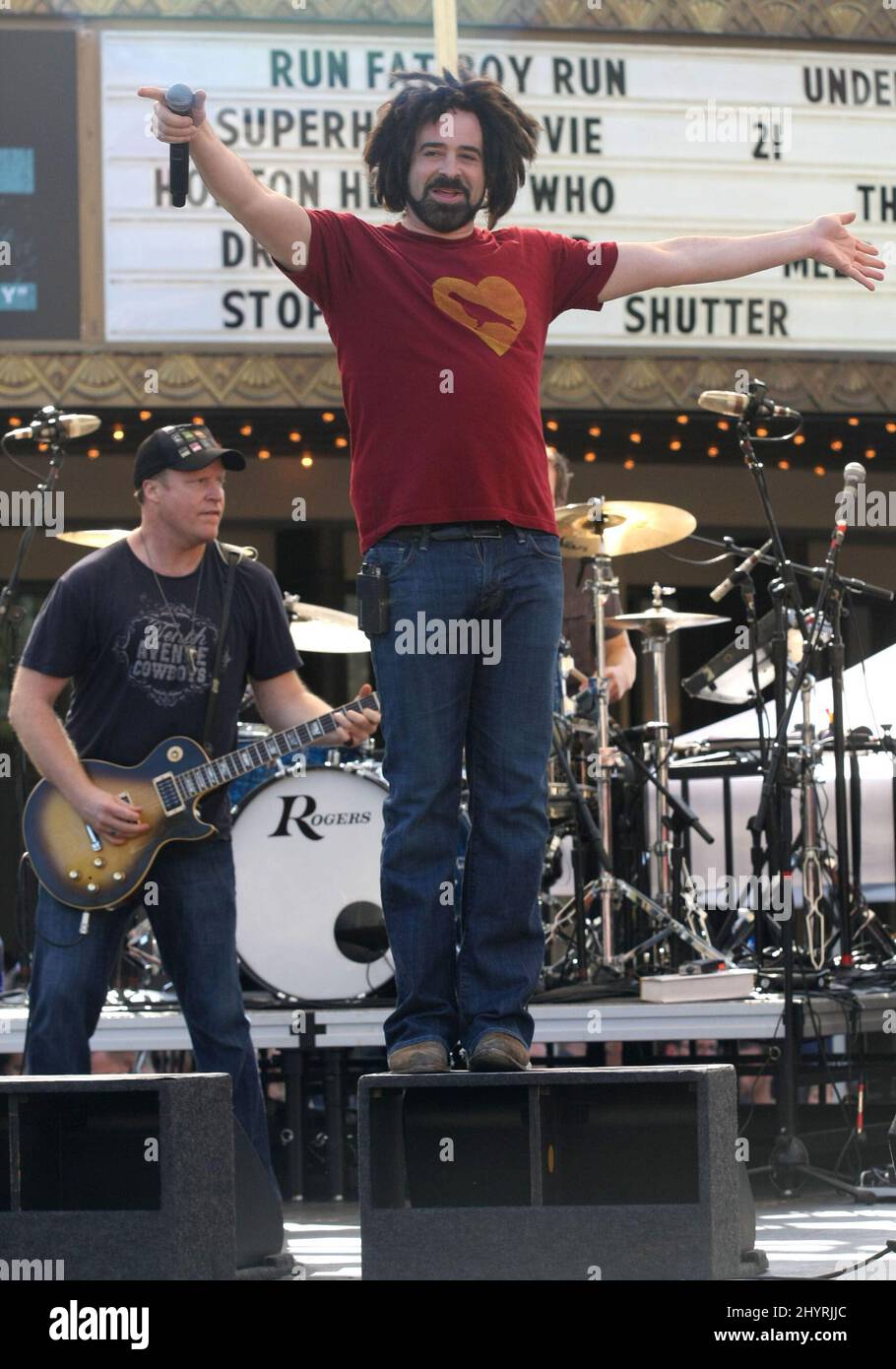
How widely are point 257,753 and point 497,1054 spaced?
1.57 meters

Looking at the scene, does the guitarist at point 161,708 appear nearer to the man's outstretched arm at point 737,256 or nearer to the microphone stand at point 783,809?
the man's outstretched arm at point 737,256

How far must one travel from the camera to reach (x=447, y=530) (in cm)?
341

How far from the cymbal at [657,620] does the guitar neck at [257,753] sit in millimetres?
2517

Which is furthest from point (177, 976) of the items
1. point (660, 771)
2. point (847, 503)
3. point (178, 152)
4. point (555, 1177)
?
point (660, 771)

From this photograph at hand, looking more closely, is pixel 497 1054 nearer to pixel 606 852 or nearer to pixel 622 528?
pixel 606 852

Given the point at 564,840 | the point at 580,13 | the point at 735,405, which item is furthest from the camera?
the point at 580,13

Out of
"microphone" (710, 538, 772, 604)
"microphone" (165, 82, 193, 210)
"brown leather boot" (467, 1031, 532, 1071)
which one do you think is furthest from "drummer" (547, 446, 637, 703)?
"microphone" (165, 82, 193, 210)

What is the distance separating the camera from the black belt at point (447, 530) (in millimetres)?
3404

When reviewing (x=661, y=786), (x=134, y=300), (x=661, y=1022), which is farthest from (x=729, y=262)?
(x=134, y=300)

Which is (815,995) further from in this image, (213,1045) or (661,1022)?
(213,1045)

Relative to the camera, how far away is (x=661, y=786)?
6.89 meters

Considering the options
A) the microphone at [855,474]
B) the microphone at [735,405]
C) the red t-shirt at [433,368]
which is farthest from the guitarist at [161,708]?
the microphone at [855,474]

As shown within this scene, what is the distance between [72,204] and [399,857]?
5.95 meters

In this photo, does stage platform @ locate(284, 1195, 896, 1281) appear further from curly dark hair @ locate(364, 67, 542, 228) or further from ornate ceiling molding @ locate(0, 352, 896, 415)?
ornate ceiling molding @ locate(0, 352, 896, 415)
